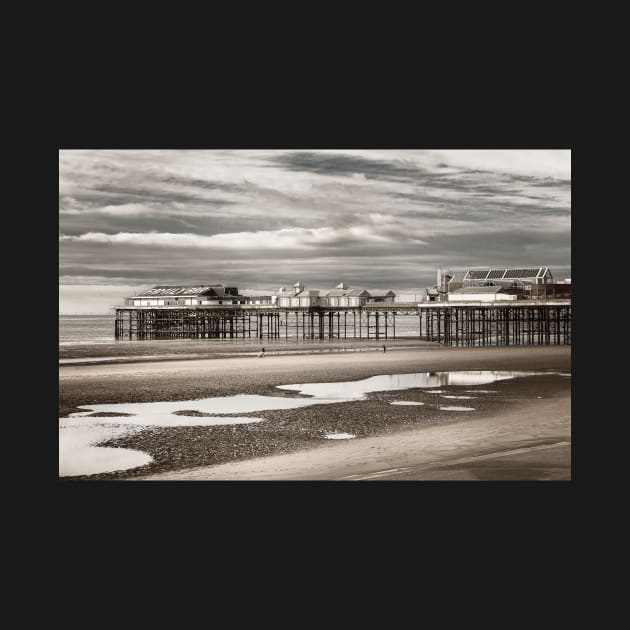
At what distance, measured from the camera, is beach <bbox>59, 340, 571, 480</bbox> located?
852cm

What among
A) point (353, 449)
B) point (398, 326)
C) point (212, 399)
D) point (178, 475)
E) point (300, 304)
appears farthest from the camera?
point (398, 326)

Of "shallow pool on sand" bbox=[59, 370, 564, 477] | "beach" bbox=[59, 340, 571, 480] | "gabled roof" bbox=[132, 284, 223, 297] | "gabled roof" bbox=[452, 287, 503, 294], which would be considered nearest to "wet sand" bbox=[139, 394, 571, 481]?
"beach" bbox=[59, 340, 571, 480]

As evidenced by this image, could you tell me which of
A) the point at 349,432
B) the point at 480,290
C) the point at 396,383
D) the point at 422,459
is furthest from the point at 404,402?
the point at 480,290

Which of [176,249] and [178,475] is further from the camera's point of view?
[176,249]

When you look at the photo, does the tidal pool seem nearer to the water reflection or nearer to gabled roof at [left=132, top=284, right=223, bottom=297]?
the water reflection

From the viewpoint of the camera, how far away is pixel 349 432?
976cm

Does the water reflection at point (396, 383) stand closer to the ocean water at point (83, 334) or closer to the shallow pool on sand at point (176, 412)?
the shallow pool on sand at point (176, 412)

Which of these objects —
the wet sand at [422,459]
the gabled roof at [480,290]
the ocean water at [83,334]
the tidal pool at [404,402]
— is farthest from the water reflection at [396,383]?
the ocean water at [83,334]

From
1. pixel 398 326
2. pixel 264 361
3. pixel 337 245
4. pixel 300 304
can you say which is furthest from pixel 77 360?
pixel 398 326

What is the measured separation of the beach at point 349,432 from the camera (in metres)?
8.52

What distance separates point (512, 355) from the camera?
18.9 m

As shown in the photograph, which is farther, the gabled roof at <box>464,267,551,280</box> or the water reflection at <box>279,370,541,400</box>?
the water reflection at <box>279,370,541,400</box>

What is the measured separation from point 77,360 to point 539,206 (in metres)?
12.5

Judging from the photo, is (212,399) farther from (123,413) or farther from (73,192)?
(73,192)
